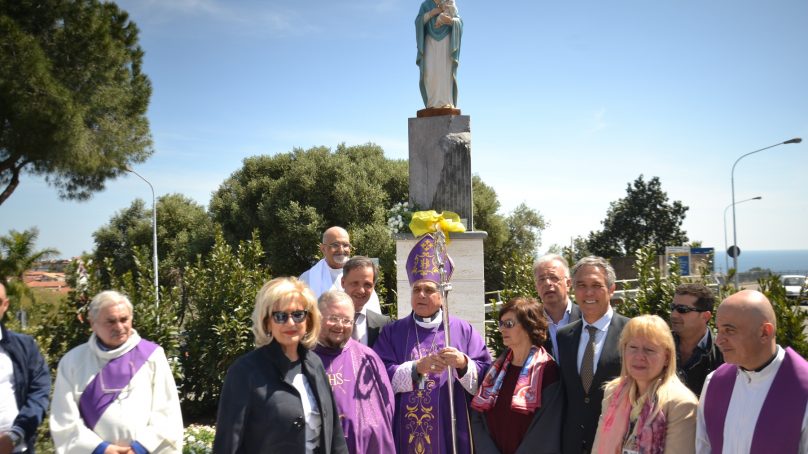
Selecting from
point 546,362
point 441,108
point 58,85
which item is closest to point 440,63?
point 441,108

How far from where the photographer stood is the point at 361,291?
4.71 metres

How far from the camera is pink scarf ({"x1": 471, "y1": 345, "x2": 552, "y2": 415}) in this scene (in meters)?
3.71

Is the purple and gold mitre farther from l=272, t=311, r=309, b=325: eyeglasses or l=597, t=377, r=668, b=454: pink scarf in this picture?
l=597, t=377, r=668, b=454: pink scarf

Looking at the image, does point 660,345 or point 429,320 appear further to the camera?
point 429,320

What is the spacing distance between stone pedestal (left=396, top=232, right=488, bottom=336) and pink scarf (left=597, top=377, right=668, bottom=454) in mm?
4142

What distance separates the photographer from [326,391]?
133 inches

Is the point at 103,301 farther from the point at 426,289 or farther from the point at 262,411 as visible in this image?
the point at 426,289

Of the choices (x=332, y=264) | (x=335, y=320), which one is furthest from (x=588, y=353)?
(x=332, y=264)

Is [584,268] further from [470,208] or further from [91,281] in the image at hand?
[91,281]

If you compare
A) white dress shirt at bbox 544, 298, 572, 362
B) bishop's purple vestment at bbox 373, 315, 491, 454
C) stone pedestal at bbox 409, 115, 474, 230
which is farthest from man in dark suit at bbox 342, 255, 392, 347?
stone pedestal at bbox 409, 115, 474, 230

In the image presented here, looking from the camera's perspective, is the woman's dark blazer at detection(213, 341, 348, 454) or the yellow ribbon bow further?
the yellow ribbon bow

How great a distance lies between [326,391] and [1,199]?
18.8 meters

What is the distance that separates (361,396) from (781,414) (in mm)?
2147

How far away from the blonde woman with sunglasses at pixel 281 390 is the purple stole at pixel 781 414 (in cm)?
187
